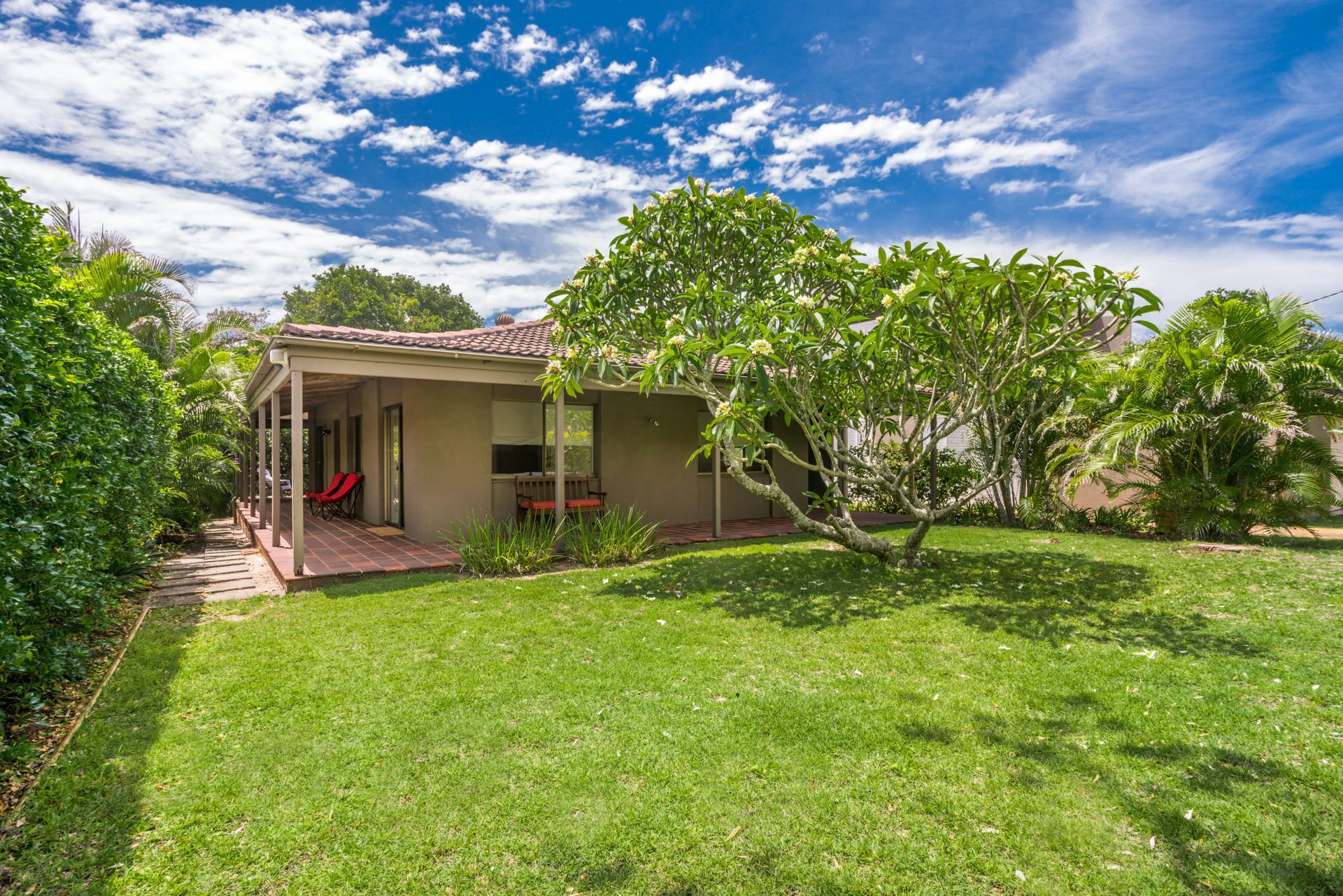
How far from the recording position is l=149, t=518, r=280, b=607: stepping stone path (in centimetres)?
670

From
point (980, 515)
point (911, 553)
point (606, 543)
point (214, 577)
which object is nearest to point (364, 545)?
point (214, 577)

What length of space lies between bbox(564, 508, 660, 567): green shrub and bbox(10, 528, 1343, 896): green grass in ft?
7.56

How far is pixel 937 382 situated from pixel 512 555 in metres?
5.46

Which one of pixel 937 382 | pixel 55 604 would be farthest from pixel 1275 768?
pixel 55 604

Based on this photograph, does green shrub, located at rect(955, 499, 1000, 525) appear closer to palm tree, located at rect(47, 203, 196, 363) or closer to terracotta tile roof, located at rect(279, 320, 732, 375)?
terracotta tile roof, located at rect(279, 320, 732, 375)

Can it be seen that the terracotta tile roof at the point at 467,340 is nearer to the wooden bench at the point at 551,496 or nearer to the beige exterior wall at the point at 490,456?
the beige exterior wall at the point at 490,456

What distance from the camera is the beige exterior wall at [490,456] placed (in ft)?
31.4

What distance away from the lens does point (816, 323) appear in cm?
587

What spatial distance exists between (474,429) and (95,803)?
728cm

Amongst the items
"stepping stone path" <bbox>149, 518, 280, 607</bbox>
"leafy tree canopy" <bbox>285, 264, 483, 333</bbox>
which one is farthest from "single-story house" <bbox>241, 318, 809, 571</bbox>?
"leafy tree canopy" <bbox>285, 264, 483, 333</bbox>

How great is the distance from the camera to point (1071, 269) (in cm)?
563

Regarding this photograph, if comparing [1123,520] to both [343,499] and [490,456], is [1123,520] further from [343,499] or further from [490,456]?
[343,499]

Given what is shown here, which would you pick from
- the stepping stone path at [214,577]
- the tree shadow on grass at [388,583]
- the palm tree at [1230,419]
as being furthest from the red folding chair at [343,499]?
the palm tree at [1230,419]

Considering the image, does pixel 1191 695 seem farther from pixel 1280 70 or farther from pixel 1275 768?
pixel 1280 70
